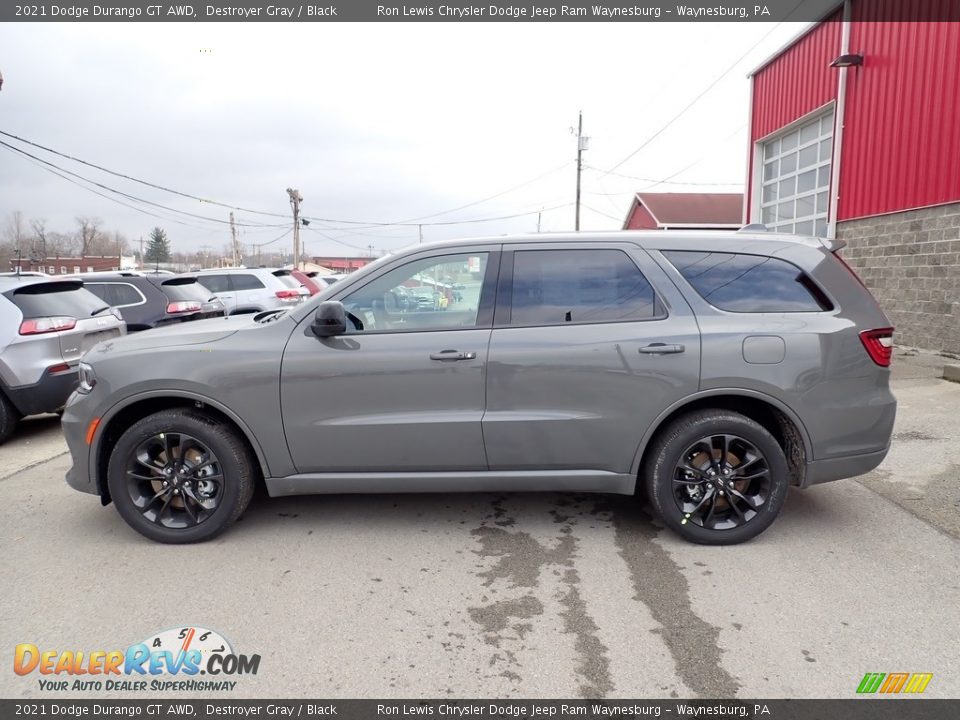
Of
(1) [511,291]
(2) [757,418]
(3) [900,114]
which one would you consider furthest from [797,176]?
(1) [511,291]

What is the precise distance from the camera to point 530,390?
11.9ft

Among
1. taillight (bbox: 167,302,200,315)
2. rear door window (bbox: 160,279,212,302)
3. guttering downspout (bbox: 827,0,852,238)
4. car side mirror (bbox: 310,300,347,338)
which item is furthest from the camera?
guttering downspout (bbox: 827,0,852,238)

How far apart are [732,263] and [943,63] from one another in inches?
340

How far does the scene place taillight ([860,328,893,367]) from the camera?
3.62 metres

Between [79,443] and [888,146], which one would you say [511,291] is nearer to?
[79,443]

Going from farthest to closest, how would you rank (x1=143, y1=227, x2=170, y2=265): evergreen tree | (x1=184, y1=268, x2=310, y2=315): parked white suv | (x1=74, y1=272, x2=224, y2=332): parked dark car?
(x1=143, y1=227, x2=170, y2=265): evergreen tree, (x1=184, y1=268, x2=310, y2=315): parked white suv, (x1=74, y1=272, x2=224, y2=332): parked dark car

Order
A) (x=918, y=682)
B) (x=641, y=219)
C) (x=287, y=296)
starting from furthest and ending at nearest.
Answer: (x=641, y=219)
(x=287, y=296)
(x=918, y=682)

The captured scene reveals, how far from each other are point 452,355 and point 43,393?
4758 millimetres

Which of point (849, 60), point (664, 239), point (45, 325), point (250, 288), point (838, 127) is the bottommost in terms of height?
point (45, 325)

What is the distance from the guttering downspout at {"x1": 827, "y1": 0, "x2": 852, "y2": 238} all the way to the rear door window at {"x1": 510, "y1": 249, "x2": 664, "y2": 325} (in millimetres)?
10730

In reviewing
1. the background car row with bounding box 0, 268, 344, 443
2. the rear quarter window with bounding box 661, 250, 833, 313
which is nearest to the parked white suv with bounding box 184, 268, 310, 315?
the background car row with bounding box 0, 268, 344, 443

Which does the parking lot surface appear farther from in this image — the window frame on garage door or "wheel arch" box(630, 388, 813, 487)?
the window frame on garage door

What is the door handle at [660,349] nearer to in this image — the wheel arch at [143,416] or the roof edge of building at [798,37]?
the wheel arch at [143,416]

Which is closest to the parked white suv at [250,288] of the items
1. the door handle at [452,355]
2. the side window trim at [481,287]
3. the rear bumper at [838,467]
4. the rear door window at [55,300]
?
the rear door window at [55,300]
